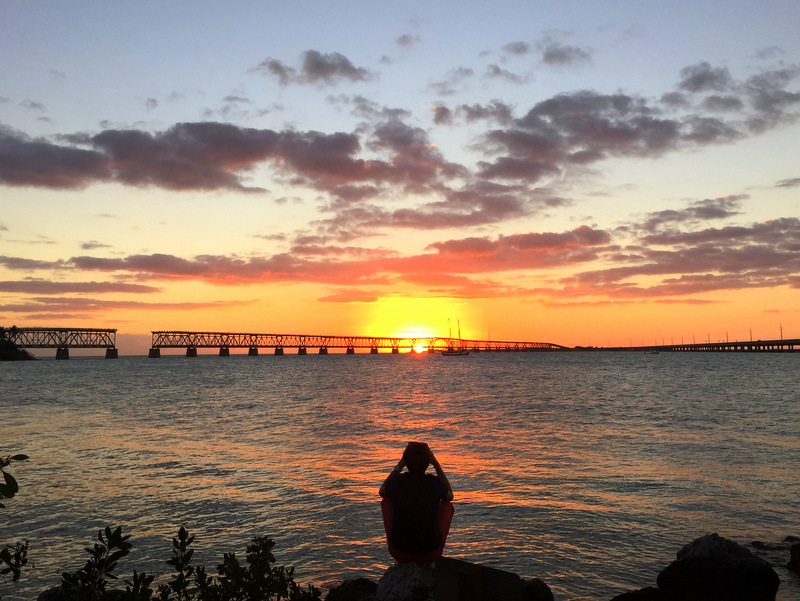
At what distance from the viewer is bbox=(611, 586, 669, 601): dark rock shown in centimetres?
1079

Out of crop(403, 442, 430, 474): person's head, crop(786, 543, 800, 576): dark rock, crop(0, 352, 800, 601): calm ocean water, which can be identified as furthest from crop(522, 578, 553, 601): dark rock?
crop(786, 543, 800, 576): dark rock

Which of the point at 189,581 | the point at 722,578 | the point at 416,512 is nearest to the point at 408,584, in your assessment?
the point at 416,512

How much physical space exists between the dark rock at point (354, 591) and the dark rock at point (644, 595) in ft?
14.5

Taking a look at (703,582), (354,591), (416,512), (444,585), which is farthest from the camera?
(703,582)

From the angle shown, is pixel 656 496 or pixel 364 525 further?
pixel 656 496

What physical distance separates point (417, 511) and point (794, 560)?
9.26 meters

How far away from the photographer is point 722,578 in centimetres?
1131

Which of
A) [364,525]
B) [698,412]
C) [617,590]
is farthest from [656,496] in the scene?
[698,412]

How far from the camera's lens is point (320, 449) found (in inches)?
1166

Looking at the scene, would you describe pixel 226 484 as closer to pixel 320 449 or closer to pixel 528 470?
pixel 320 449

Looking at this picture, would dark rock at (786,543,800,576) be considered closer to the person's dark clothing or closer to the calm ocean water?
the calm ocean water

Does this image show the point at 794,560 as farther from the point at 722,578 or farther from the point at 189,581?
the point at 189,581

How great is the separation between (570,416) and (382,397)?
1076 inches

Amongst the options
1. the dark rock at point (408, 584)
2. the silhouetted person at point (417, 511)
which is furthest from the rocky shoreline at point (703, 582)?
the dark rock at point (408, 584)
